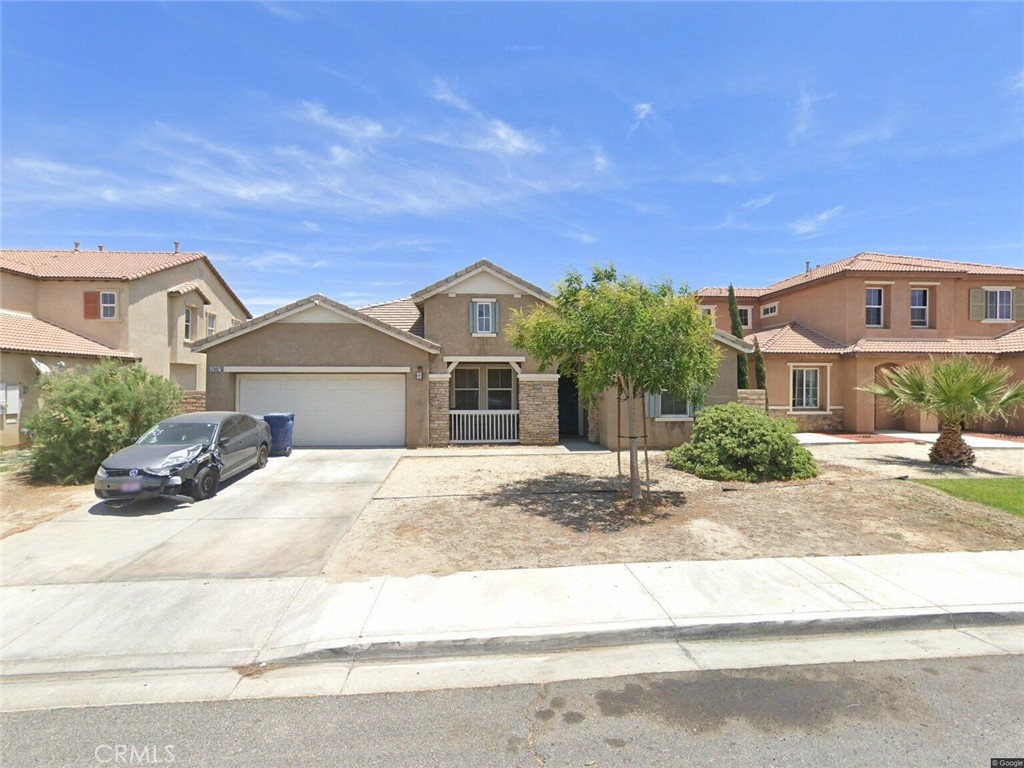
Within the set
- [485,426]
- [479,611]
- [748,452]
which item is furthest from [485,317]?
[479,611]

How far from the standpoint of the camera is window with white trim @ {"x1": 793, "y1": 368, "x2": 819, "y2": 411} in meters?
20.5

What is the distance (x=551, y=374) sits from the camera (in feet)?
53.6

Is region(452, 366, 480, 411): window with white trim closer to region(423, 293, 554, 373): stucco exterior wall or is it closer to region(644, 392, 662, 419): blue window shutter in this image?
region(423, 293, 554, 373): stucco exterior wall

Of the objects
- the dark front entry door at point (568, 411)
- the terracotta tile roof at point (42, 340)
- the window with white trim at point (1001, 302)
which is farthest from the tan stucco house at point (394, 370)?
the window with white trim at point (1001, 302)

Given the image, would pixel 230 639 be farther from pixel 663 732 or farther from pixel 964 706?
pixel 964 706

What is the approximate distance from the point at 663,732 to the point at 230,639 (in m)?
3.74

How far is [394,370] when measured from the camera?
51.4 feet

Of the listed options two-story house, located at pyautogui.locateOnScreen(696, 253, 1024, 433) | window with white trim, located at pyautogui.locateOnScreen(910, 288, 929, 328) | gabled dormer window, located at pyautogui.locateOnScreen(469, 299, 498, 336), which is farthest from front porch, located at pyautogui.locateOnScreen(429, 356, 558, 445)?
window with white trim, located at pyautogui.locateOnScreen(910, 288, 929, 328)

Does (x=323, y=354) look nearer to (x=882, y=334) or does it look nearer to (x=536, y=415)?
(x=536, y=415)

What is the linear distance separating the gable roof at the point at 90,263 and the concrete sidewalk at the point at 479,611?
19.8 m

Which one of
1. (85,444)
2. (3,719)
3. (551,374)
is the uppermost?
(551,374)

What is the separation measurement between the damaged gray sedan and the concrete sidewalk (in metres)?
3.06

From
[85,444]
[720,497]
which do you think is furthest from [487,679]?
[85,444]

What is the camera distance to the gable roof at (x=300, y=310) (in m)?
15.3
